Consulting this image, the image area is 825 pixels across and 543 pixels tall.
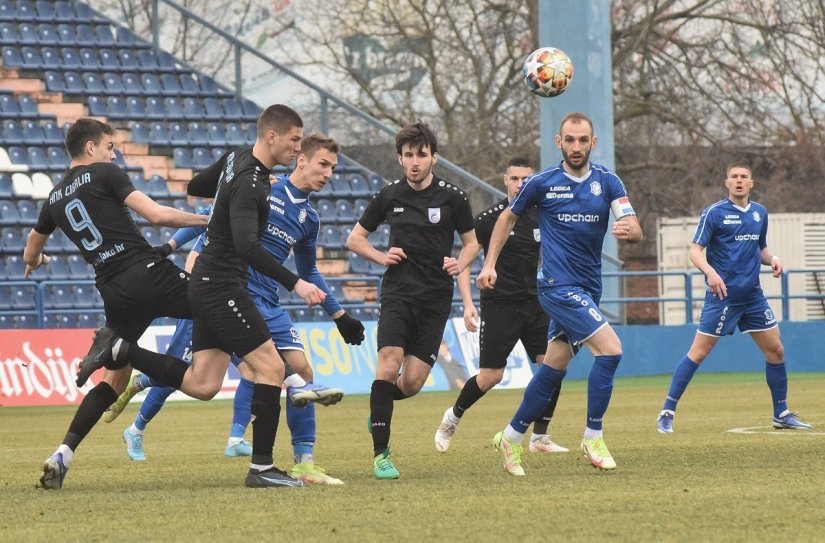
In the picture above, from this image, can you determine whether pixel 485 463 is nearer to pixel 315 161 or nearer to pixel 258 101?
pixel 315 161

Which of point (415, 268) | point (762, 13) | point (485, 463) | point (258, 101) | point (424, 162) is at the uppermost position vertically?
point (762, 13)

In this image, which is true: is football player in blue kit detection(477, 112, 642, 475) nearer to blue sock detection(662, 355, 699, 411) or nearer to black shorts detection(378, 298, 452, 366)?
black shorts detection(378, 298, 452, 366)

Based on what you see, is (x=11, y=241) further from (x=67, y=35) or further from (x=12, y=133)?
(x=67, y=35)

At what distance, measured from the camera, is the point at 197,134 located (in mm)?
25141

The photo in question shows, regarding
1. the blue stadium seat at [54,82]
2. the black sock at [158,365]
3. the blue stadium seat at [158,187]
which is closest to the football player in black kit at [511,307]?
the black sock at [158,365]

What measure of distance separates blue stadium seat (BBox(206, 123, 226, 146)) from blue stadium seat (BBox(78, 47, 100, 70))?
7.21 ft

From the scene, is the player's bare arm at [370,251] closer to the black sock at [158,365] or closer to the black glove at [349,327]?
the black glove at [349,327]

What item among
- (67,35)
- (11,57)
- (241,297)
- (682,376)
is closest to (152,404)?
(241,297)

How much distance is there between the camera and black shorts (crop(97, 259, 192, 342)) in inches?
318

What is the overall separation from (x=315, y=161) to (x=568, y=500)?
2774 mm

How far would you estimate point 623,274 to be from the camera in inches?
838

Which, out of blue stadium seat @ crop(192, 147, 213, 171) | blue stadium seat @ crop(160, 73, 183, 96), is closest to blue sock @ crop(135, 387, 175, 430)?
blue stadium seat @ crop(192, 147, 213, 171)

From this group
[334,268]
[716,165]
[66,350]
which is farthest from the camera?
[716,165]

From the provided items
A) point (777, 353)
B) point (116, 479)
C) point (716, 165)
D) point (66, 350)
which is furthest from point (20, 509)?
point (716, 165)
